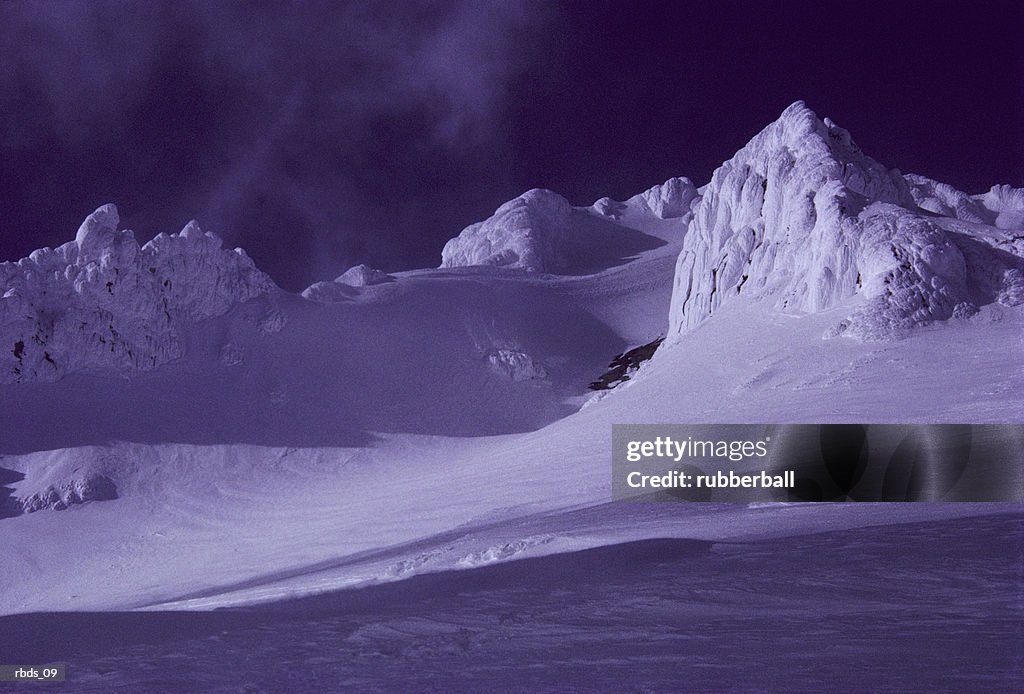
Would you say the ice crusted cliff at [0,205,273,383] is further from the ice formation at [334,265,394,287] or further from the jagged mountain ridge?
the ice formation at [334,265,394,287]

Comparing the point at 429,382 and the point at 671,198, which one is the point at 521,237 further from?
the point at 429,382

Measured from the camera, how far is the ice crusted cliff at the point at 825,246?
27.4 m

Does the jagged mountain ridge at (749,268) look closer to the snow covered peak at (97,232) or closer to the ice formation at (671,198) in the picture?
the snow covered peak at (97,232)

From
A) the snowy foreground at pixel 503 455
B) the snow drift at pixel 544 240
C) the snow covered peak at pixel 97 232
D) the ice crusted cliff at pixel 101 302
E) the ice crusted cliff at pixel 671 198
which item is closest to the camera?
the snowy foreground at pixel 503 455

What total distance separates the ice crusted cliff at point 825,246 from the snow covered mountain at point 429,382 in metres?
0.12

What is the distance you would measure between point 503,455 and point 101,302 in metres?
23.6

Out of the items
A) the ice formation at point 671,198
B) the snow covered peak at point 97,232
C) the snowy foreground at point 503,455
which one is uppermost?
the ice formation at point 671,198

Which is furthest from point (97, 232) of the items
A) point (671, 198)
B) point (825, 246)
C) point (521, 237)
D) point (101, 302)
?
point (671, 198)

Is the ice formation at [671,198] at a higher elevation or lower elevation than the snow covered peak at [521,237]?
higher

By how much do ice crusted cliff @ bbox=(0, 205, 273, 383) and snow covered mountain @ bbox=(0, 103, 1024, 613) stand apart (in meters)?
0.11

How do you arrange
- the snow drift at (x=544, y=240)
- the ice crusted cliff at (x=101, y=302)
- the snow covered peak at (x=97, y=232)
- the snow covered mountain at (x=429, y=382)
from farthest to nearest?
the snow drift at (x=544, y=240) < the snow covered peak at (x=97, y=232) < the ice crusted cliff at (x=101, y=302) < the snow covered mountain at (x=429, y=382)

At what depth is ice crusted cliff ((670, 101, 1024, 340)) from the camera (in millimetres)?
27391

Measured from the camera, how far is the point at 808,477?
51.2ft

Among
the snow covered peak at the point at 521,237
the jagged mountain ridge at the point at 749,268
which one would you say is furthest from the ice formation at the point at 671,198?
the jagged mountain ridge at the point at 749,268
